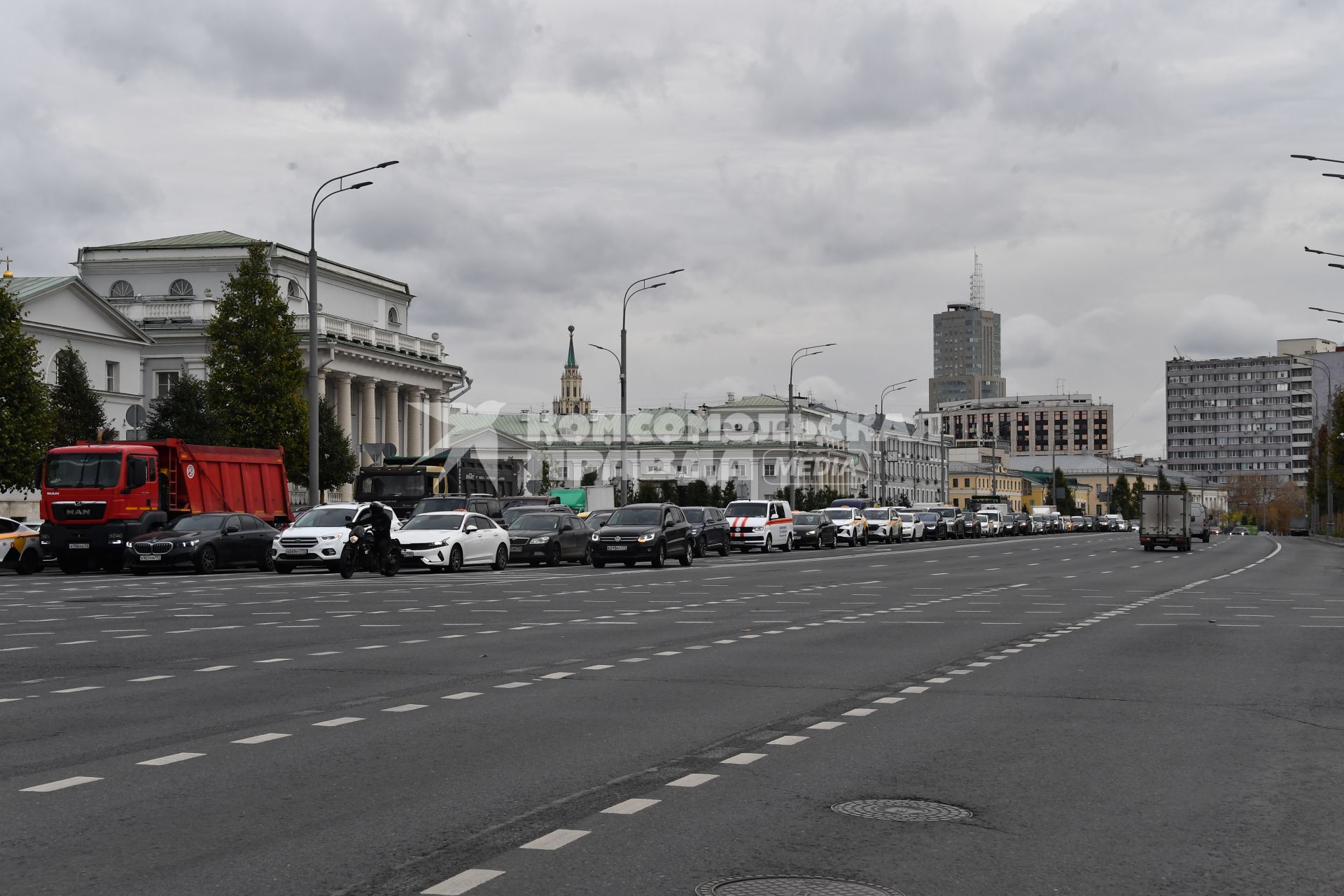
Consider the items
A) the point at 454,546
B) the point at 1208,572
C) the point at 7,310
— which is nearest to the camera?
the point at 454,546

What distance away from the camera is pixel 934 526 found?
8519 centimetres

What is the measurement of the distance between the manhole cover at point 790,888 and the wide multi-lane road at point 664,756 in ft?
0.07

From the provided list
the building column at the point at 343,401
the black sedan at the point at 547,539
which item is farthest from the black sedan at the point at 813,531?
the building column at the point at 343,401

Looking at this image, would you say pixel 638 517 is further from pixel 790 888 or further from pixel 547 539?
pixel 790 888

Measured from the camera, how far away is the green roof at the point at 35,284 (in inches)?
2739

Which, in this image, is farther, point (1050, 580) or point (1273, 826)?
point (1050, 580)

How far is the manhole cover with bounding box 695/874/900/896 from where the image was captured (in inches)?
236

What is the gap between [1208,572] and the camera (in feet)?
132

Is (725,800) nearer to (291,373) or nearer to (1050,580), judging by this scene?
(1050,580)

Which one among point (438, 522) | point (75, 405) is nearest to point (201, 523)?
point (438, 522)

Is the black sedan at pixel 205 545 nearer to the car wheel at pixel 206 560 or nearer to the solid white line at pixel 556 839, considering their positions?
the car wheel at pixel 206 560

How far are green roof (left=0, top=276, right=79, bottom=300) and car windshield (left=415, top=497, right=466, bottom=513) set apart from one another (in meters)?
30.9

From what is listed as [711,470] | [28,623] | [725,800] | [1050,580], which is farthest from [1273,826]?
[711,470]

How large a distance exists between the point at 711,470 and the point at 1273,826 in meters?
154
